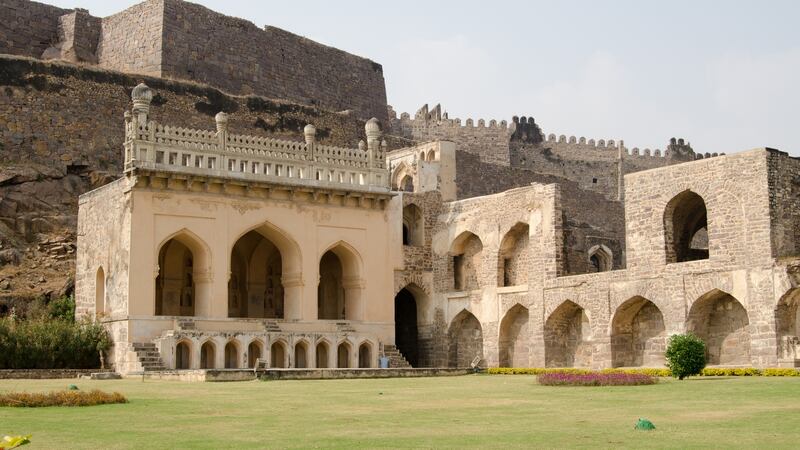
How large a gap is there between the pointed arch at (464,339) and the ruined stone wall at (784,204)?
8.99m

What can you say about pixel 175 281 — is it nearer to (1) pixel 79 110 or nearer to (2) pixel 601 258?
(1) pixel 79 110

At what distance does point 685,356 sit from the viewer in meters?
20.4

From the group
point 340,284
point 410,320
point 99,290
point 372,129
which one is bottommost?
point 410,320

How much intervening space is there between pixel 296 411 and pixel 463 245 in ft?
60.1

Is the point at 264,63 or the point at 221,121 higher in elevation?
the point at 264,63

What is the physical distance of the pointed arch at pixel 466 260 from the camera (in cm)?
3041

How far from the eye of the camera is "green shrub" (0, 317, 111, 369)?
24.2 meters

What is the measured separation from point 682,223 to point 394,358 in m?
7.77

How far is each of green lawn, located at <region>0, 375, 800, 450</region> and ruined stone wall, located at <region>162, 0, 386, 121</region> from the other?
2301 cm

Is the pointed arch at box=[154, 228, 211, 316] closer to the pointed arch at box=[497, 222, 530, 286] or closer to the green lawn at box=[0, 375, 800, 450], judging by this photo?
the pointed arch at box=[497, 222, 530, 286]

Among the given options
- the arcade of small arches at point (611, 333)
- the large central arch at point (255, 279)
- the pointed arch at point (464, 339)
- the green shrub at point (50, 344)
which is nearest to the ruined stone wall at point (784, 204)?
the arcade of small arches at point (611, 333)

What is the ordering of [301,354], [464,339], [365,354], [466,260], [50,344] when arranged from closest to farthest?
[50,344] < [301,354] < [365,354] < [464,339] < [466,260]

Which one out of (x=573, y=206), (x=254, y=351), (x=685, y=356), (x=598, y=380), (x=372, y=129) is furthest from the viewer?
(x=573, y=206)

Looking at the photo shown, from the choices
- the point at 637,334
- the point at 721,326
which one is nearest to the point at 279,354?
the point at 637,334
